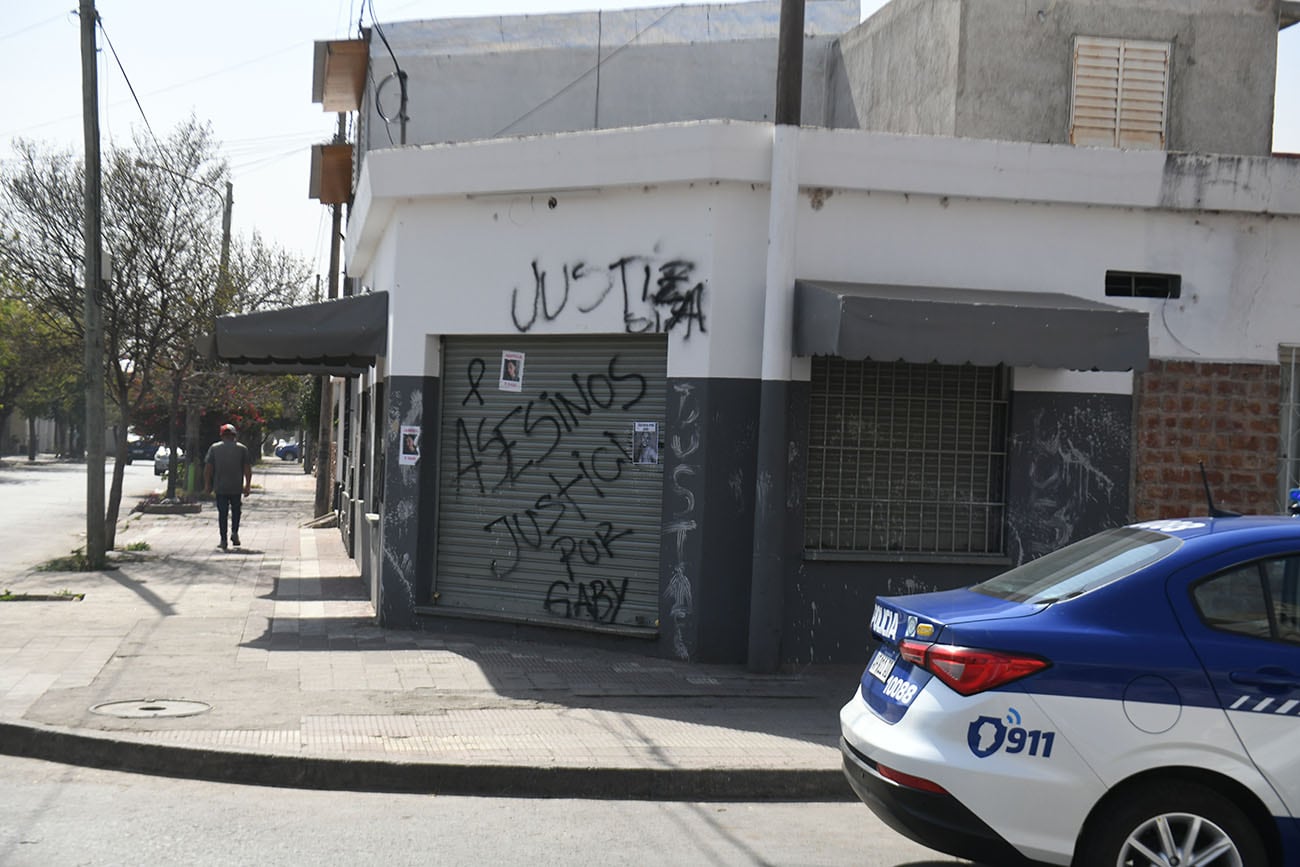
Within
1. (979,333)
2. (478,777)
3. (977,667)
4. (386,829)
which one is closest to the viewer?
(977,667)

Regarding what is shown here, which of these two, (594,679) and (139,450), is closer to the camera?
(594,679)

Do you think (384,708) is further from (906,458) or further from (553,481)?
(906,458)

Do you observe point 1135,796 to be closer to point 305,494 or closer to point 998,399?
point 998,399

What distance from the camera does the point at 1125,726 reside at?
4762mm

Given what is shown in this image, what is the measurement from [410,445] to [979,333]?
4799 millimetres

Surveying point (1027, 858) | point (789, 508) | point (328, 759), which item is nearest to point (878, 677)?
point (1027, 858)

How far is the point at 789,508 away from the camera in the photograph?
10125mm

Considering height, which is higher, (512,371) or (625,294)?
(625,294)

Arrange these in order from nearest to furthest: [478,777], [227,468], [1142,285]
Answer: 1. [478,777]
2. [1142,285]
3. [227,468]

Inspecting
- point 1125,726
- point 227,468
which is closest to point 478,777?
point 1125,726

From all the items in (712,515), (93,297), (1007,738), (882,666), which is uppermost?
(93,297)

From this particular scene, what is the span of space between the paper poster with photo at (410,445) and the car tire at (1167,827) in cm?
737

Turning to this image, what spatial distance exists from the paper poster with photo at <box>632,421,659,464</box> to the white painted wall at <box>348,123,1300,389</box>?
0.51 metres

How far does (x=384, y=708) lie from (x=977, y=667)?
178 inches
